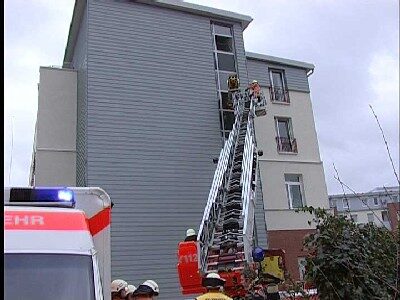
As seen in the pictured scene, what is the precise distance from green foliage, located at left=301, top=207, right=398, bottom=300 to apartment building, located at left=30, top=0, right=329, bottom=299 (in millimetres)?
9225

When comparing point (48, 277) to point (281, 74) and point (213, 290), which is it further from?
point (281, 74)

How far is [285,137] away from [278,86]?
240cm

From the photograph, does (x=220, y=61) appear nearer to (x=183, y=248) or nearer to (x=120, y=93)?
(x=120, y=93)

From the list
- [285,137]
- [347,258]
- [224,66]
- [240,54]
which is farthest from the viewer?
[285,137]

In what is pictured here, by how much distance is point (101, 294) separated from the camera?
3949 millimetres

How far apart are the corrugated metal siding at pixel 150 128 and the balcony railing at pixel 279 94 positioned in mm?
3927

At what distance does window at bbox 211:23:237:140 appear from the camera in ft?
58.3

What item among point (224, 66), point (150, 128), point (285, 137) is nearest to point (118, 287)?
point (150, 128)

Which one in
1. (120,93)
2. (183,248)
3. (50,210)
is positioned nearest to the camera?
(50,210)

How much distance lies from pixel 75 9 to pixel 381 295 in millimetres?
15403

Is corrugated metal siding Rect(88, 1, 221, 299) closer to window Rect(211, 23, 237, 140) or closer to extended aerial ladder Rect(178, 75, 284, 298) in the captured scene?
window Rect(211, 23, 237, 140)

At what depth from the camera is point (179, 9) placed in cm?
1844

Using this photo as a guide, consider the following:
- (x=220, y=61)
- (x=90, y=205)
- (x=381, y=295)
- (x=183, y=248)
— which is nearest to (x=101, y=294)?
(x=90, y=205)

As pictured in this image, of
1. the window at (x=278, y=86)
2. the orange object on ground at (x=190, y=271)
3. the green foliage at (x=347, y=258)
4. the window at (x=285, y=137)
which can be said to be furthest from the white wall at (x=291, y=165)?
the green foliage at (x=347, y=258)
